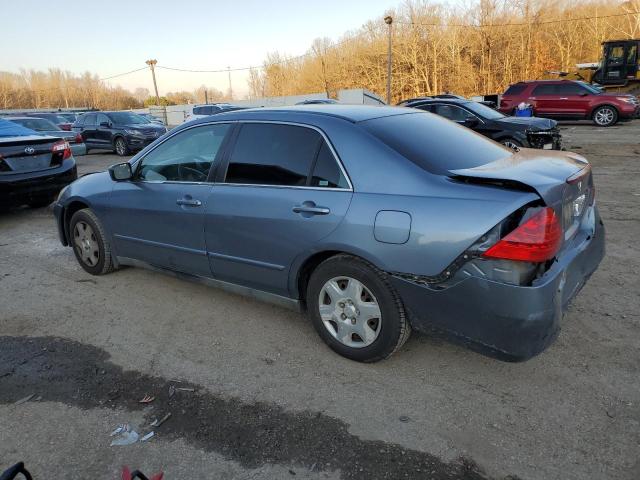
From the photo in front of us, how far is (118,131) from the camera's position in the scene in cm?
1581

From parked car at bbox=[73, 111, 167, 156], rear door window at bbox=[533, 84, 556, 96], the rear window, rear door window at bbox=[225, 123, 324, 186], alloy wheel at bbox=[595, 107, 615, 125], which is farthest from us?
the rear window

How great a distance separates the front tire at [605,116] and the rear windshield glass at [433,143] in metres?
18.9

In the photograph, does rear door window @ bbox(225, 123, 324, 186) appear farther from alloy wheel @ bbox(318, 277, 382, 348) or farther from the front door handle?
alloy wheel @ bbox(318, 277, 382, 348)

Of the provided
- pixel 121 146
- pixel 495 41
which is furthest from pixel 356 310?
pixel 495 41

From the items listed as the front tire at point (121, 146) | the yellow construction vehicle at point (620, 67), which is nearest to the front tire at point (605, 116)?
the yellow construction vehicle at point (620, 67)

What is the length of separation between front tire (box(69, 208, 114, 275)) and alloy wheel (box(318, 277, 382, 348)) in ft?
8.51

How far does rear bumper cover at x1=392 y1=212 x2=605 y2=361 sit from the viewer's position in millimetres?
2350

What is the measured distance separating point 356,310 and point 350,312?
49 mm

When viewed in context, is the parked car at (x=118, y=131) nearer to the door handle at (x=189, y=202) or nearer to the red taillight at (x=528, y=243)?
the door handle at (x=189, y=202)

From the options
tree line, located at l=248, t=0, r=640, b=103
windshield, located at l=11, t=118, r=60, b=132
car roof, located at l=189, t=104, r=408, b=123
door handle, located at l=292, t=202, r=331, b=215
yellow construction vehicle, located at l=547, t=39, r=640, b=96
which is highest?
tree line, located at l=248, t=0, r=640, b=103

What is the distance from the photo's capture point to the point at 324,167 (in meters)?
2.98

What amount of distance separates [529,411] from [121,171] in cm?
363

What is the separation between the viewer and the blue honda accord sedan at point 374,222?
2385mm

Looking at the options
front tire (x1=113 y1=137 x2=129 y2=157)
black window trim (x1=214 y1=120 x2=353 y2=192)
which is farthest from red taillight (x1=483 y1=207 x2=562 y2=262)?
front tire (x1=113 y1=137 x2=129 y2=157)
